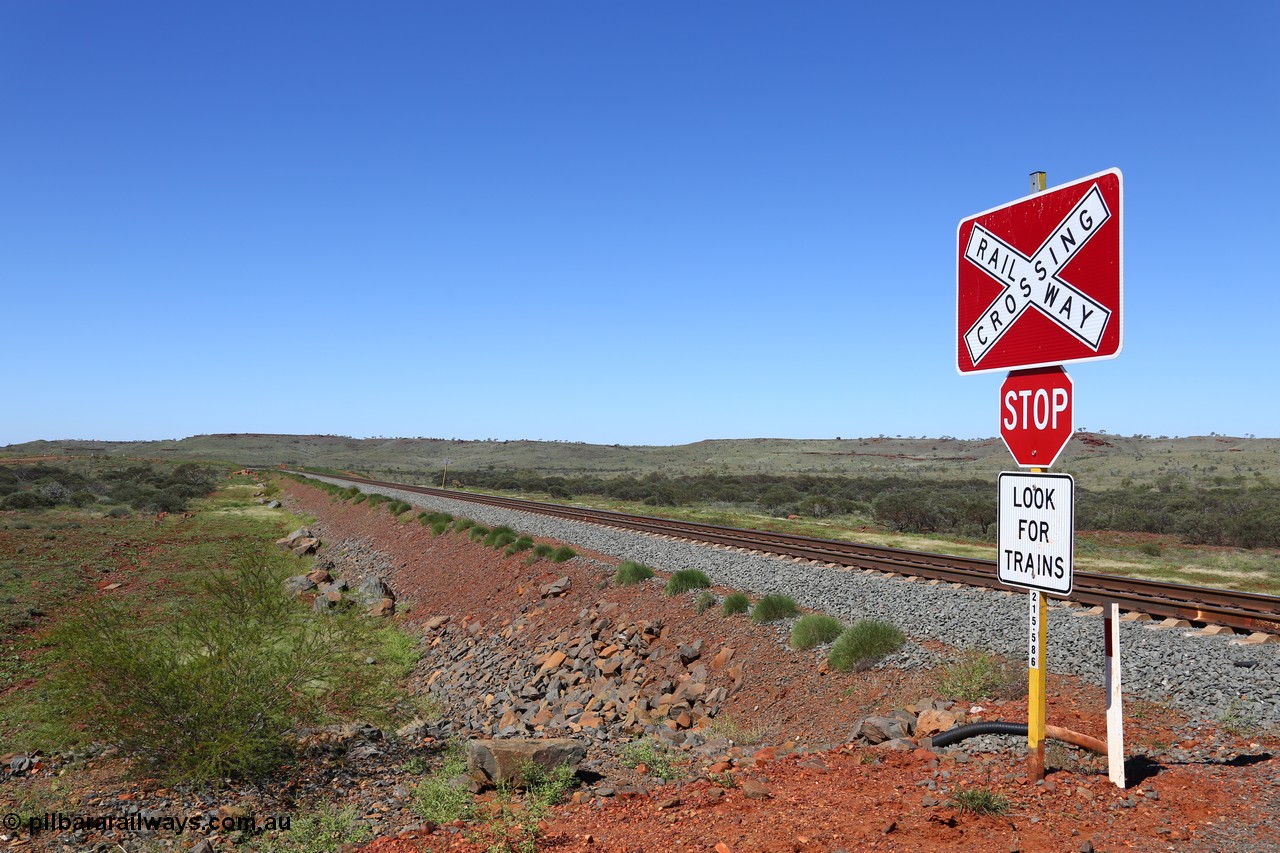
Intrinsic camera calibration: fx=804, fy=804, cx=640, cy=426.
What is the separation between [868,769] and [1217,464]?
298ft

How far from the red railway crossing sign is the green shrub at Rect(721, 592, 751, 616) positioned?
9.24 m

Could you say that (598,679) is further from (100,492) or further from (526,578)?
(100,492)

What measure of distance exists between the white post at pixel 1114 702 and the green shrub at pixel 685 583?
11.1 m

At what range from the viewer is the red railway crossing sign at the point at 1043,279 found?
4.94 m

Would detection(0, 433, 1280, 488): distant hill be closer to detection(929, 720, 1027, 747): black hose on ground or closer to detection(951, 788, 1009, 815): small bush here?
detection(929, 720, 1027, 747): black hose on ground

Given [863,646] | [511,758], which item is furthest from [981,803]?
[863,646]

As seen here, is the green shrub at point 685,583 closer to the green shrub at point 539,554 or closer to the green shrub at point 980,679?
the green shrub at point 539,554

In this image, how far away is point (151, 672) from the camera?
9789 millimetres

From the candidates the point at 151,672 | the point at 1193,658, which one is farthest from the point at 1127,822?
the point at 151,672

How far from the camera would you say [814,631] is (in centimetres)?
1230

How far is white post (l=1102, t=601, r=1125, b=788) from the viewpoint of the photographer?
5570 mm

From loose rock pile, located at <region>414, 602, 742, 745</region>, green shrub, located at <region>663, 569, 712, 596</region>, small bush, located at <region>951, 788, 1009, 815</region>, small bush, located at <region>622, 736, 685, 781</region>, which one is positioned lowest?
loose rock pile, located at <region>414, 602, 742, 745</region>

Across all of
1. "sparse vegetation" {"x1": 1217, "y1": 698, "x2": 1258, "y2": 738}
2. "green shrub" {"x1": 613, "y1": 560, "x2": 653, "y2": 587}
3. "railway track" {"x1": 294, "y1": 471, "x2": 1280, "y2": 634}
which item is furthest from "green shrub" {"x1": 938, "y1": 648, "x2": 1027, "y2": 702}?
"green shrub" {"x1": 613, "y1": 560, "x2": 653, "y2": 587}

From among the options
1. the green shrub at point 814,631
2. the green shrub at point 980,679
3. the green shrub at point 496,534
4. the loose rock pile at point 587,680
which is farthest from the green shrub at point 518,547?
the green shrub at point 980,679
